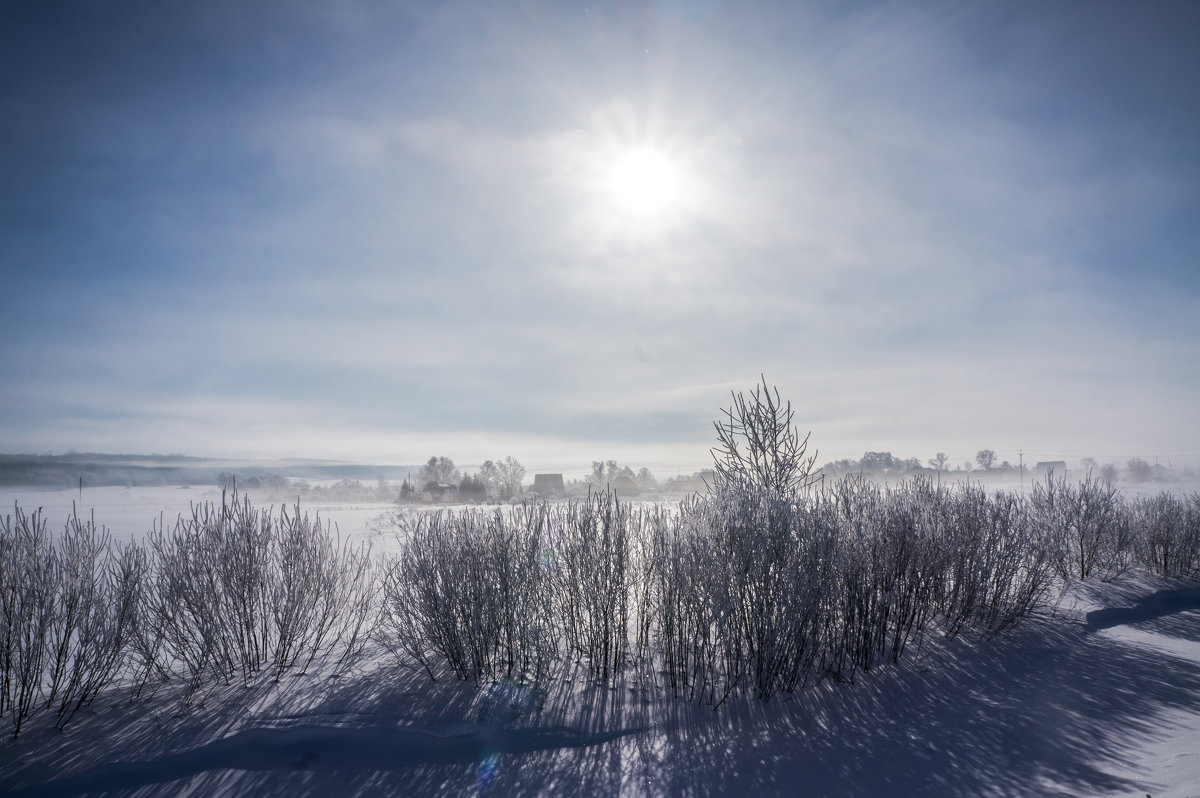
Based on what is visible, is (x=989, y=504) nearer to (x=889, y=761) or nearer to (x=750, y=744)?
(x=889, y=761)

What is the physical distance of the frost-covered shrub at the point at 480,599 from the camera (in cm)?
647

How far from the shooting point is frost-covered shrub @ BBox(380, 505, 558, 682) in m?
6.47

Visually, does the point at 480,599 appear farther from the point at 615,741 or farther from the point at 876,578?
the point at 876,578

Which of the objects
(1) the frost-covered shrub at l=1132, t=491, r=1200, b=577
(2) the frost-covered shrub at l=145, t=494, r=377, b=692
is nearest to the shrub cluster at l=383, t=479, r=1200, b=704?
(2) the frost-covered shrub at l=145, t=494, r=377, b=692

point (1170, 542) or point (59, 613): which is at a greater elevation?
point (59, 613)

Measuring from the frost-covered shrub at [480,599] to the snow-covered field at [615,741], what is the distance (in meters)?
0.36

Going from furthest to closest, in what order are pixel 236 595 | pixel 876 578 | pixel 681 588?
pixel 876 578 → pixel 236 595 → pixel 681 588

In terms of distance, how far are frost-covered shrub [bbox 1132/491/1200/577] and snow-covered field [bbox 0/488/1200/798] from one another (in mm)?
11751

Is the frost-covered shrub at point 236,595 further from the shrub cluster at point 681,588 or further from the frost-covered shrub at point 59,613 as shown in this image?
the shrub cluster at point 681,588

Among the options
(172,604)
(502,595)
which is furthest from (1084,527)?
(172,604)

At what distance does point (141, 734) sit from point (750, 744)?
595 cm

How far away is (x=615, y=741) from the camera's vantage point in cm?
544

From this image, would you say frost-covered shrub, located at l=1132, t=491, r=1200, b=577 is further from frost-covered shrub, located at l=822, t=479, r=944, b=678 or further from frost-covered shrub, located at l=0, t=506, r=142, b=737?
frost-covered shrub, located at l=0, t=506, r=142, b=737

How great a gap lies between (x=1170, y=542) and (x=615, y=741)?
62.6 feet
